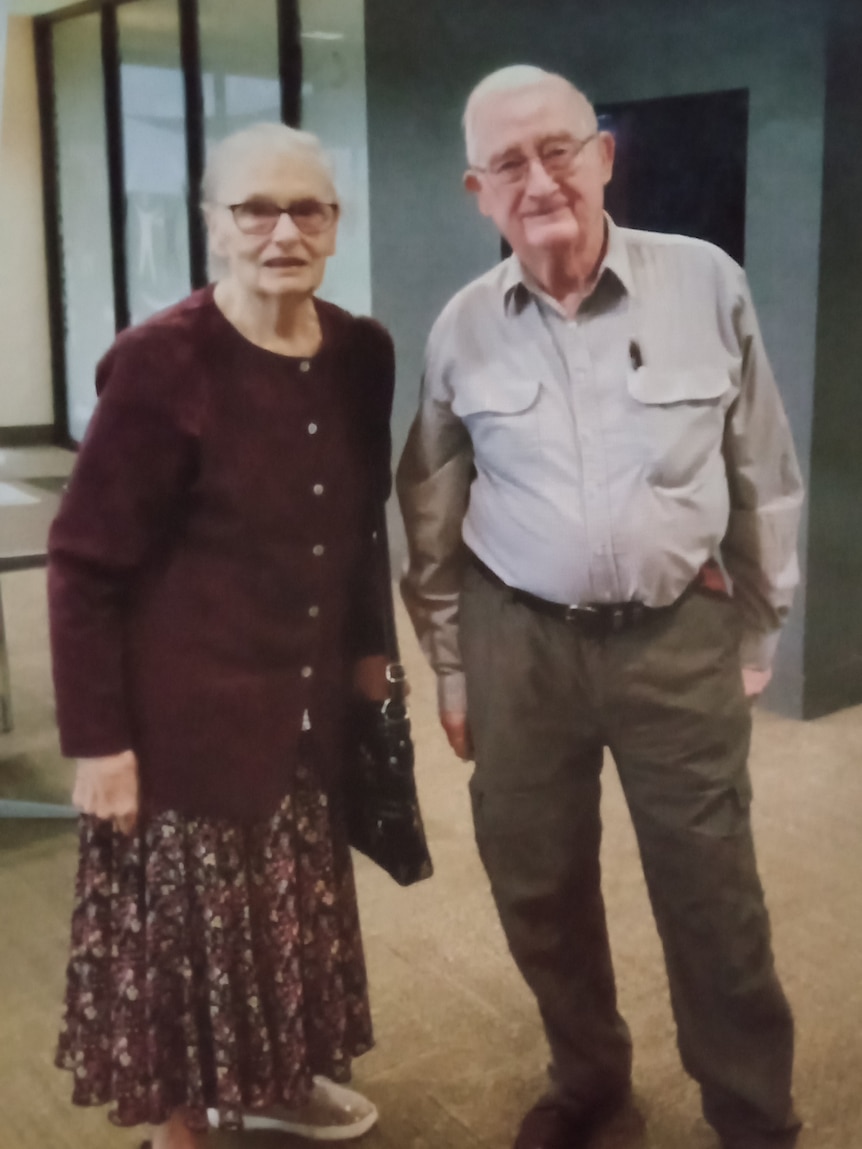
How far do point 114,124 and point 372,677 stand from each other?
6.24 m

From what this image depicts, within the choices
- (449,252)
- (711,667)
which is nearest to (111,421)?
(711,667)

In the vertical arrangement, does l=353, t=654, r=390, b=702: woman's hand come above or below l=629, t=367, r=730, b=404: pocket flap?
below

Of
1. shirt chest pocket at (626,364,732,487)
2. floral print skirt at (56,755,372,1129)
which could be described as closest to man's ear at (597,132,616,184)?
shirt chest pocket at (626,364,732,487)

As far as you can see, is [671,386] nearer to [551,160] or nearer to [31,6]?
[551,160]

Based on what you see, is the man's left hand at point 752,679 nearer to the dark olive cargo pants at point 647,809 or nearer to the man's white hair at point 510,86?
the dark olive cargo pants at point 647,809

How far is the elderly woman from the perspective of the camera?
4.72 ft

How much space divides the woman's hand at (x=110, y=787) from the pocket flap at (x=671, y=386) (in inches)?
30.2

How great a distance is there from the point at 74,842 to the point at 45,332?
5773 millimetres

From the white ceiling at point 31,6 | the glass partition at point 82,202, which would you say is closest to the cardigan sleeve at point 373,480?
the glass partition at point 82,202

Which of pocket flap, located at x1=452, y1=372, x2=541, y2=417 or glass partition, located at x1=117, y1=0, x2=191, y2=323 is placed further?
glass partition, located at x1=117, y1=0, x2=191, y2=323

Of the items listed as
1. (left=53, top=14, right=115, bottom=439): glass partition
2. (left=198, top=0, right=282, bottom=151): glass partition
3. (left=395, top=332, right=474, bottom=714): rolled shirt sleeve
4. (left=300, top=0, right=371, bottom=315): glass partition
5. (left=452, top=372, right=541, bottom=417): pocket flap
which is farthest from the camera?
(left=53, top=14, right=115, bottom=439): glass partition

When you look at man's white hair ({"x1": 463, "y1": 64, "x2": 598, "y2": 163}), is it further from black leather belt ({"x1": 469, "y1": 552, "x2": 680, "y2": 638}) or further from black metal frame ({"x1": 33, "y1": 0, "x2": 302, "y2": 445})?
black metal frame ({"x1": 33, "y1": 0, "x2": 302, "y2": 445})

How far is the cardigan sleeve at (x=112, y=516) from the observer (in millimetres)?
1425

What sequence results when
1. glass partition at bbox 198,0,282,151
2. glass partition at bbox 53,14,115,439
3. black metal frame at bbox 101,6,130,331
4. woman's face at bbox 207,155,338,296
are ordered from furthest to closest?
glass partition at bbox 53,14,115,439 → black metal frame at bbox 101,6,130,331 → glass partition at bbox 198,0,282,151 → woman's face at bbox 207,155,338,296
